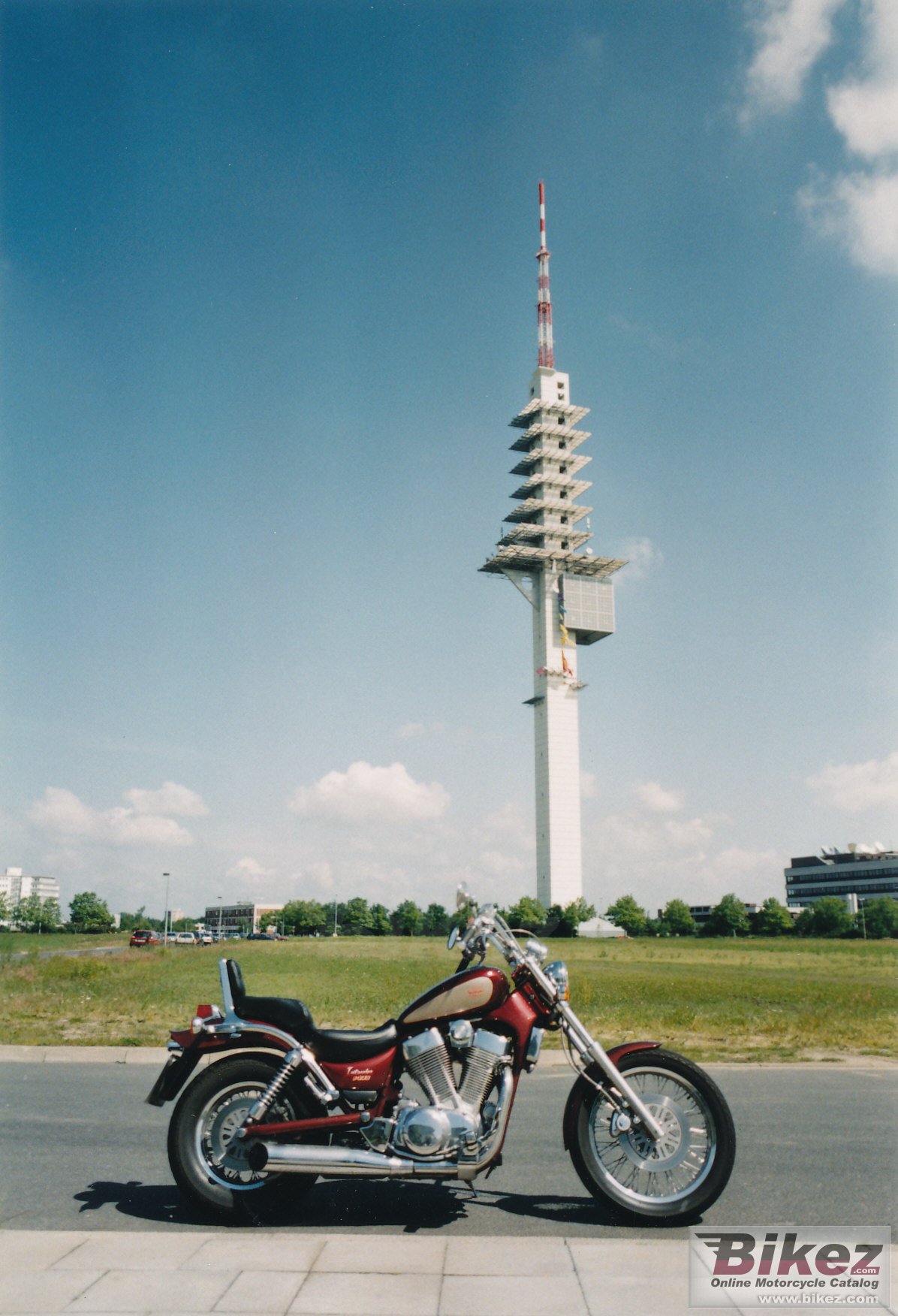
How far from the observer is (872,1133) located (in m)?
7.46

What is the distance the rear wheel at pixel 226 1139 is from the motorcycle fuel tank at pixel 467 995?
0.85m

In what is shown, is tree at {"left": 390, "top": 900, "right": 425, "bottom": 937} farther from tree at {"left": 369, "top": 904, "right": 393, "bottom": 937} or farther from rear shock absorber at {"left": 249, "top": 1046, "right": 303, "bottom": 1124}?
rear shock absorber at {"left": 249, "top": 1046, "right": 303, "bottom": 1124}

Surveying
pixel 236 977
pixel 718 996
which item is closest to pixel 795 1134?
pixel 236 977

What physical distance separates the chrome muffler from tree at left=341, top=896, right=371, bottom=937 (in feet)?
503

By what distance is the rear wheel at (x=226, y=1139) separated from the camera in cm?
518

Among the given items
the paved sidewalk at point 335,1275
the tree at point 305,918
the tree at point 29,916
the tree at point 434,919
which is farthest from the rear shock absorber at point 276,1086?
the tree at point 305,918

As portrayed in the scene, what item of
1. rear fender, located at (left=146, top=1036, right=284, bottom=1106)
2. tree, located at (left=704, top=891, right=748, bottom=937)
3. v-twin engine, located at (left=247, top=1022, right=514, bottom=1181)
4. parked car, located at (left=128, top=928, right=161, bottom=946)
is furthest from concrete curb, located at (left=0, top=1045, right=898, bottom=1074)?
tree, located at (left=704, top=891, right=748, bottom=937)

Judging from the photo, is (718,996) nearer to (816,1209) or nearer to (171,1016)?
(171,1016)

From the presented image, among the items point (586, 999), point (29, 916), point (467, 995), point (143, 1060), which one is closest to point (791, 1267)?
point (467, 995)

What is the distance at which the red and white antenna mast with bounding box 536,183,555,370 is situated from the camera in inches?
4265

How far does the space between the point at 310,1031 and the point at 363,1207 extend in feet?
3.44

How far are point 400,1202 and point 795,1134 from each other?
11.3ft

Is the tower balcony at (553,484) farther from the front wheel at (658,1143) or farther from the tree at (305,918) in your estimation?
the front wheel at (658,1143)

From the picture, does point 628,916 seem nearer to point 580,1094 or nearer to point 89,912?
point 89,912
